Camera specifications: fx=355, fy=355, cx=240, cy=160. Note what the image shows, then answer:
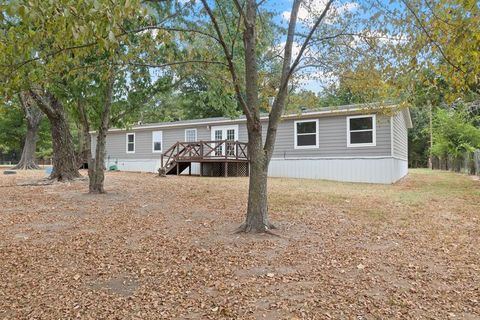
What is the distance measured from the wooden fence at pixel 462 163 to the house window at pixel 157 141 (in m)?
16.0

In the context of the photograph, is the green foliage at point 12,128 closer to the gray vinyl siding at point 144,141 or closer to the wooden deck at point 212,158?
the gray vinyl siding at point 144,141

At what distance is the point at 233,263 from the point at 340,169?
452 inches

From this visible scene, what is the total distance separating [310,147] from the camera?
15562mm

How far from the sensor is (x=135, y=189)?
1006 centimetres

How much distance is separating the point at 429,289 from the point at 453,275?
57 cm

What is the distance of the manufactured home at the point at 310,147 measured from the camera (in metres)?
13.9

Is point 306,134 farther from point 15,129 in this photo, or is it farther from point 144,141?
point 15,129

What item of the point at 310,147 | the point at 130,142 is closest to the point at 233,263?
the point at 310,147

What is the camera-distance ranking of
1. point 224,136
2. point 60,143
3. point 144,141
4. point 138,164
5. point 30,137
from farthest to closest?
point 30,137
point 138,164
point 144,141
point 224,136
point 60,143

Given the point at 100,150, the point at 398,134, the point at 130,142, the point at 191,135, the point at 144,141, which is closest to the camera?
the point at 100,150

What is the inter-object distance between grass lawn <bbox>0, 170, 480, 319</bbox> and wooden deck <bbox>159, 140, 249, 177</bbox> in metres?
8.35

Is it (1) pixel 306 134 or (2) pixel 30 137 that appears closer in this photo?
(1) pixel 306 134

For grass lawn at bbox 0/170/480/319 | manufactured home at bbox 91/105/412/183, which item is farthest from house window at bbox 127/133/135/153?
grass lawn at bbox 0/170/480/319

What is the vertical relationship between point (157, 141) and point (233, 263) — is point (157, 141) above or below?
above
